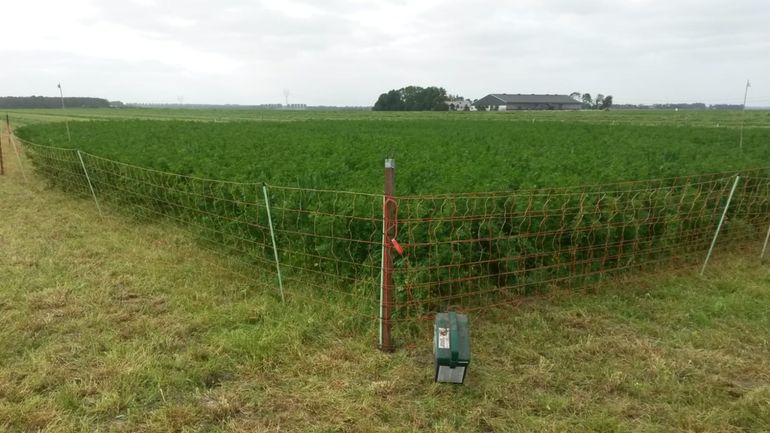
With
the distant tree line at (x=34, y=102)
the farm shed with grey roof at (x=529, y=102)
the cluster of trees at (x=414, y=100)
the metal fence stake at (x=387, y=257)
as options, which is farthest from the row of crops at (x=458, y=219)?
the distant tree line at (x=34, y=102)

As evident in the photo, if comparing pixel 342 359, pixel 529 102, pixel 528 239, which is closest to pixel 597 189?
pixel 528 239

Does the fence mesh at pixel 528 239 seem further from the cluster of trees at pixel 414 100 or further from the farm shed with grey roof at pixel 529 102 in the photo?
the farm shed with grey roof at pixel 529 102

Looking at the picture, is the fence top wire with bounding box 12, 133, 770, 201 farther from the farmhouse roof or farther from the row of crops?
the farmhouse roof

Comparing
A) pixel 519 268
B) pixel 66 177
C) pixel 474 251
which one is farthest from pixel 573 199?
pixel 66 177

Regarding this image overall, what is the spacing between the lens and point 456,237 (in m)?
4.84

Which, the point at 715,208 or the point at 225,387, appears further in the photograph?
the point at 715,208

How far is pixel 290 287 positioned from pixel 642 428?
361 cm

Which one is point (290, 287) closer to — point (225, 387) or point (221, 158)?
point (225, 387)

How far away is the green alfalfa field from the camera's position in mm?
3320

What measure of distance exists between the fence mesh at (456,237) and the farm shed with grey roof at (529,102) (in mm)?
102902

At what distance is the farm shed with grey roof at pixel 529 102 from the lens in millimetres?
105625

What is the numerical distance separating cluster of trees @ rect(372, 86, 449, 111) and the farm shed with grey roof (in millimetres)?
17719

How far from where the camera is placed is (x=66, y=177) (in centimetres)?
1074

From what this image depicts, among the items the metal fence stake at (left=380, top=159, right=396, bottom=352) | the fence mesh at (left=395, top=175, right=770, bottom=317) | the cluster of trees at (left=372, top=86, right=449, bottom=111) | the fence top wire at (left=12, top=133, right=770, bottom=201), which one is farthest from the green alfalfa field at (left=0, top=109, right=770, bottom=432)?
the cluster of trees at (left=372, top=86, right=449, bottom=111)
